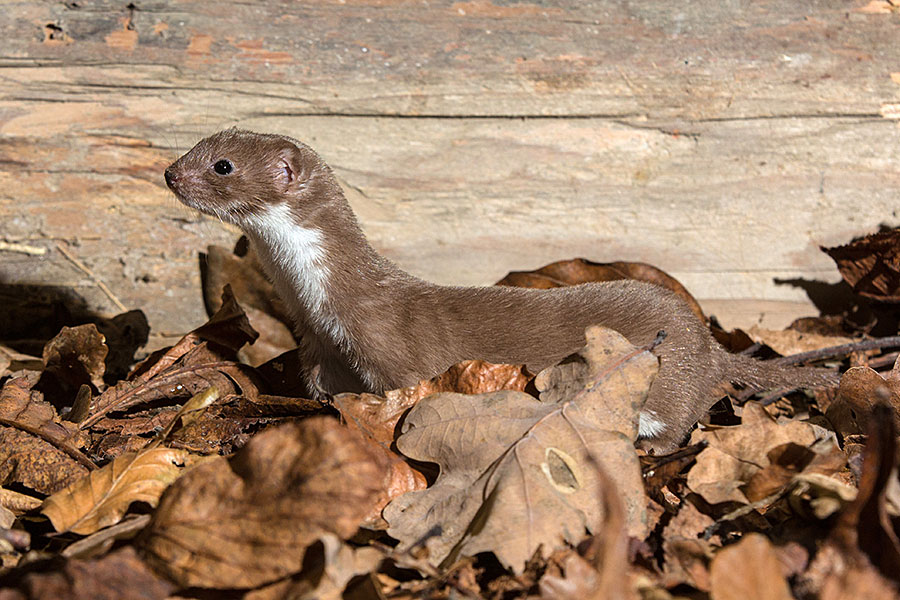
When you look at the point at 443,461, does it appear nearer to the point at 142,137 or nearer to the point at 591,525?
the point at 591,525

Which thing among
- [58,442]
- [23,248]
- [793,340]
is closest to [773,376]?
[793,340]

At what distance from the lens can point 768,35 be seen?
3.14m

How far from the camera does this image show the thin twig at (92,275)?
3429 mm

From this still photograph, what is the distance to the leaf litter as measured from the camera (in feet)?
5.31

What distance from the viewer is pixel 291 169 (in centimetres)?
299

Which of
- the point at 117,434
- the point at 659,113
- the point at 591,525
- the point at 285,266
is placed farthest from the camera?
the point at 659,113

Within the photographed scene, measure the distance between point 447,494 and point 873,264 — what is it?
7.48ft

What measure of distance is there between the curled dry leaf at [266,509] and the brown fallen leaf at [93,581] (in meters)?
0.06

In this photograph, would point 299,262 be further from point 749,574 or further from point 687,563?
point 749,574

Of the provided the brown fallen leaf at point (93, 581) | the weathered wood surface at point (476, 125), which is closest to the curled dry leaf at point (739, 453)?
the brown fallen leaf at point (93, 581)

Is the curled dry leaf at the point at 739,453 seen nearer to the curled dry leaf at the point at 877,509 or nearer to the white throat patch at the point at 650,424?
the curled dry leaf at the point at 877,509

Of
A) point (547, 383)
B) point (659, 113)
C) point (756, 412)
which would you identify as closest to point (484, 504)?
point (547, 383)

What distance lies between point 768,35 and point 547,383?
1717 mm

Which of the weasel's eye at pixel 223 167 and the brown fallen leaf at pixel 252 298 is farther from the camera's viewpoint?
the brown fallen leaf at pixel 252 298
